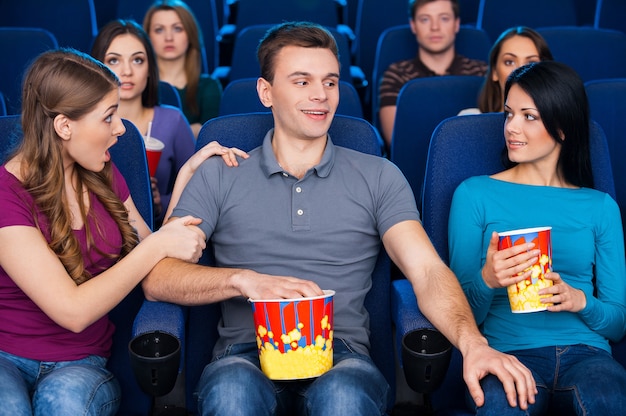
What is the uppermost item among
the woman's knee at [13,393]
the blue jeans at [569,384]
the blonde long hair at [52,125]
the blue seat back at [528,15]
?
the blonde long hair at [52,125]

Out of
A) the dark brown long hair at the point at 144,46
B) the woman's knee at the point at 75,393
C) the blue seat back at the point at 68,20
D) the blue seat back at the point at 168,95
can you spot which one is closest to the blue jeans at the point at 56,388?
the woman's knee at the point at 75,393

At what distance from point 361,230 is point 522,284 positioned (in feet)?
1.31

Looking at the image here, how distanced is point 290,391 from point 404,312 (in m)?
0.27

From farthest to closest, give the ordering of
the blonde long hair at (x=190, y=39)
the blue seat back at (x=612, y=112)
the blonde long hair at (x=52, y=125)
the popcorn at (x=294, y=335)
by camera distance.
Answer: the blonde long hair at (x=190, y=39) → the blue seat back at (x=612, y=112) → the blonde long hair at (x=52, y=125) → the popcorn at (x=294, y=335)

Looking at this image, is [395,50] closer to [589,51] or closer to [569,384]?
[589,51]

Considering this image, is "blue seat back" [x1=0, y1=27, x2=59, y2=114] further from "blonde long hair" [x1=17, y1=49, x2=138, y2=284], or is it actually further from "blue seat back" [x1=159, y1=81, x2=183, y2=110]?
"blonde long hair" [x1=17, y1=49, x2=138, y2=284]

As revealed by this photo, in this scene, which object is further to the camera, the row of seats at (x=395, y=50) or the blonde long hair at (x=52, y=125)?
the row of seats at (x=395, y=50)

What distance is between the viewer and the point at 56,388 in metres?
1.61

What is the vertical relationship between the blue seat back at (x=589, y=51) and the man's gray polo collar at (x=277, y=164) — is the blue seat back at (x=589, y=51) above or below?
below

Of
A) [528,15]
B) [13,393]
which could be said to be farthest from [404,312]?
[528,15]

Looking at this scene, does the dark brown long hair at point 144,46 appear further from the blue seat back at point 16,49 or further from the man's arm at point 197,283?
Answer: the man's arm at point 197,283

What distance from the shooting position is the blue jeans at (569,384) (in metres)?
1.58

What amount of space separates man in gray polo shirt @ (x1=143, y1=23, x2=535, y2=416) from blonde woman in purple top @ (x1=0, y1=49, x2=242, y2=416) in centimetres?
11

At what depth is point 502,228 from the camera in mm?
1998
